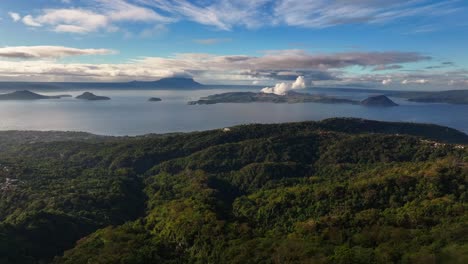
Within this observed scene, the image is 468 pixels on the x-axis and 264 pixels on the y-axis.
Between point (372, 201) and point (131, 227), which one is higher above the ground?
point (372, 201)

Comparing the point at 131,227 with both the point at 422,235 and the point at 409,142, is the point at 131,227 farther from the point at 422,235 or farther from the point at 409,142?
the point at 409,142

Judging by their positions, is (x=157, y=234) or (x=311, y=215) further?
(x=311, y=215)

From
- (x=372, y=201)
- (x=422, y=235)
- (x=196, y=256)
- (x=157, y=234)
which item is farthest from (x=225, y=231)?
(x=372, y=201)

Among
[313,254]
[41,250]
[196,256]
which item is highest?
[313,254]

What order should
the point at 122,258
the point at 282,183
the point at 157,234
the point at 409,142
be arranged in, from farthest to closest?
the point at 409,142 < the point at 282,183 < the point at 157,234 < the point at 122,258

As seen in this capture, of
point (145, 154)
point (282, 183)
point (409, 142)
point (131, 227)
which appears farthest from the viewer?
point (145, 154)

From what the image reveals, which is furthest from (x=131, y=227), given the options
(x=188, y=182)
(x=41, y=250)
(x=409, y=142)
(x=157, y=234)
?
(x=409, y=142)
